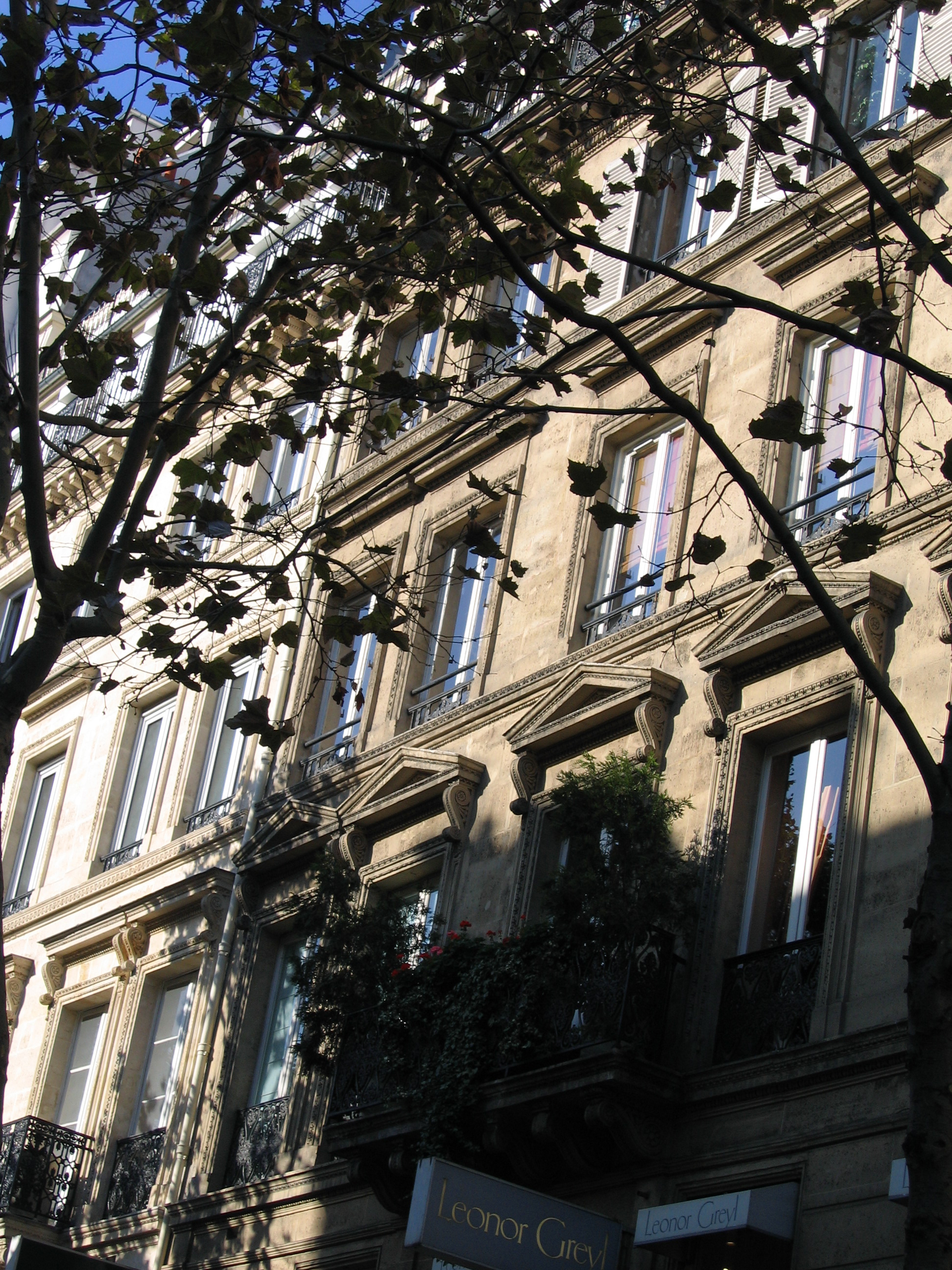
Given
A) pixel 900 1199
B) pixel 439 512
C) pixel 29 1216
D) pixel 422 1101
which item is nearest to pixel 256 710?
pixel 422 1101

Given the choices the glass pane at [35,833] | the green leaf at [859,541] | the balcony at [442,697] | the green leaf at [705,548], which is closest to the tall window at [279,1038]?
the balcony at [442,697]

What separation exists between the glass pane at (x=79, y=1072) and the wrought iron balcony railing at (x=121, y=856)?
2023 millimetres

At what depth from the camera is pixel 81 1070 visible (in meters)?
22.5

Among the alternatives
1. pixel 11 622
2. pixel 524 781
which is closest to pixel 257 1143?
pixel 524 781

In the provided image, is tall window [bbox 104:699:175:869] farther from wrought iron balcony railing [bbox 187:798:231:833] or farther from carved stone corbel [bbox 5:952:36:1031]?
carved stone corbel [bbox 5:952:36:1031]

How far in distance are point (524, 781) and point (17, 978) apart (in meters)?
10.9

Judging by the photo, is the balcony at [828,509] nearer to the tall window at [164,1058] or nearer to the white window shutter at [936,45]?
the white window shutter at [936,45]

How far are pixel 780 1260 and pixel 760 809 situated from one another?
347cm

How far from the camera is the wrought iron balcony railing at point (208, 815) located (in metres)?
22.0

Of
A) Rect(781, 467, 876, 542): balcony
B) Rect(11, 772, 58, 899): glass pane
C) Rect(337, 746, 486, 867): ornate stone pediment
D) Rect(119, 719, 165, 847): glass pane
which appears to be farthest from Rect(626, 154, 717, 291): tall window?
Rect(11, 772, 58, 899): glass pane

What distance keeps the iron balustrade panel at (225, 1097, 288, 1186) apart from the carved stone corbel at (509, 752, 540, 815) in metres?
4.17

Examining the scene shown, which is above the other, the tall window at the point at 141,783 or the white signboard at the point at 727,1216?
the tall window at the point at 141,783

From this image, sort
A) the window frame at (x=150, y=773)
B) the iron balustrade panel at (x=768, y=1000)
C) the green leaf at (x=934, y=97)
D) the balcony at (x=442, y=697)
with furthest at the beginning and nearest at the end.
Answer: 1. the window frame at (x=150, y=773)
2. the balcony at (x=442, y=697)
3. the iron balustrade panel at (x=768, y=1000)
4. the green leaf at (x=934, y=97)

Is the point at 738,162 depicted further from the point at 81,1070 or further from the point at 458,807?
the point at 81,1070
